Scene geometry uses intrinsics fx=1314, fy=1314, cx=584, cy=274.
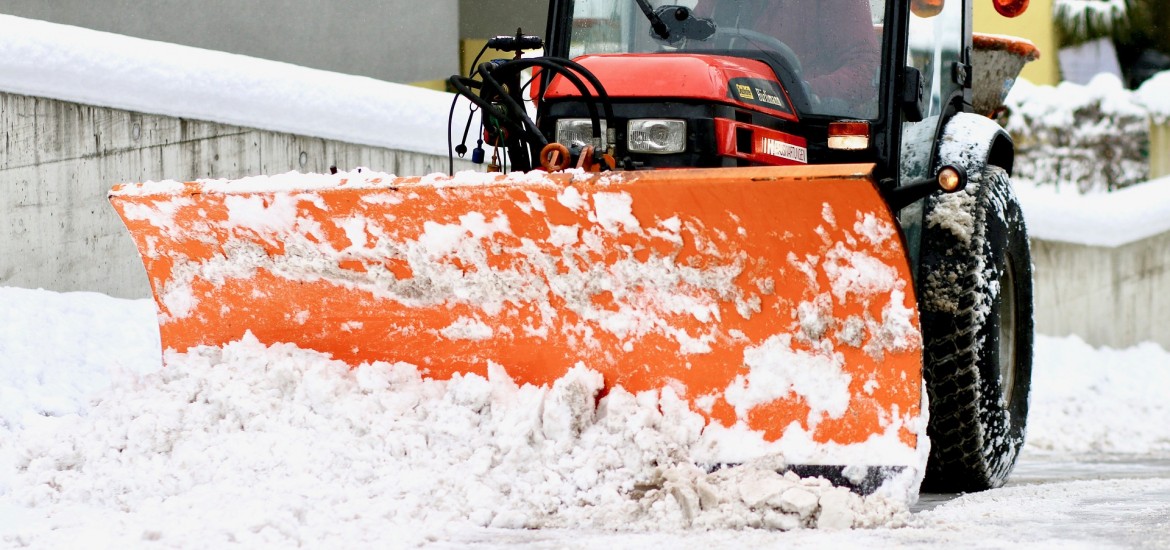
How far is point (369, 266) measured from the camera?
414cm

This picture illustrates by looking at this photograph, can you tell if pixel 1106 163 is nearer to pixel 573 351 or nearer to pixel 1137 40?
pixel 1137 40

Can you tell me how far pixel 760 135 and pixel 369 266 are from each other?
1.30 meters

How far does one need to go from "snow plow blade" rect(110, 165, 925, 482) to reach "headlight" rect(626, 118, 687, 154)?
480mm

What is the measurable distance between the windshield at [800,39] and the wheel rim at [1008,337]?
1.15 meters

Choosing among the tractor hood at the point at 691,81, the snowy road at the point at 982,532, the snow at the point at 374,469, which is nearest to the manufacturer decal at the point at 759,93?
the tractor hood at the point at 691,81

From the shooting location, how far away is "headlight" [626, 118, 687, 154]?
406 centimetres

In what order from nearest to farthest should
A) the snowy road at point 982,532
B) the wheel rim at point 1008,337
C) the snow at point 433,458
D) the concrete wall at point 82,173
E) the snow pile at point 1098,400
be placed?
1. the snowy road at point 982,532
2. the snow at point 433,458
3. the wheel rim at point 1008,337
4. the concrete wall at point 82,173
5. the snow pile at point 1098,400

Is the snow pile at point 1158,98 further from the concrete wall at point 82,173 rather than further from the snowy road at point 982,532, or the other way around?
the snowy road at point 982,532

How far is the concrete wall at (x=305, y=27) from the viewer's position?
8.31 meters

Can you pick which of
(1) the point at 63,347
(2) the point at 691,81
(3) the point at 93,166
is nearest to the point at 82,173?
(3) the point at 93,166

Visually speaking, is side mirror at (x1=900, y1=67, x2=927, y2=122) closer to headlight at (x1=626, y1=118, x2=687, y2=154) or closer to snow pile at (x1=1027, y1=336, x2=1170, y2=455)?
headlight at (x1=626, y1=118, x2=687, y2=154)

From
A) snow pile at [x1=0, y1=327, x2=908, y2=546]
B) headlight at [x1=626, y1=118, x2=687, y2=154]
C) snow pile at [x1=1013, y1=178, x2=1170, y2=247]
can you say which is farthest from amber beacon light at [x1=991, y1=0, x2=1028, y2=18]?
snow pile at [x1=1013, y1=178, x2=1170, y2=247]

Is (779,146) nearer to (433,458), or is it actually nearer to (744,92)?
(744,92)

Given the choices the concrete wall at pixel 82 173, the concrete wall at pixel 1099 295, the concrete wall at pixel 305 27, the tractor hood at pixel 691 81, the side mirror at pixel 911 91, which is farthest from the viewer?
the concrete wall at pixel 1099 295
